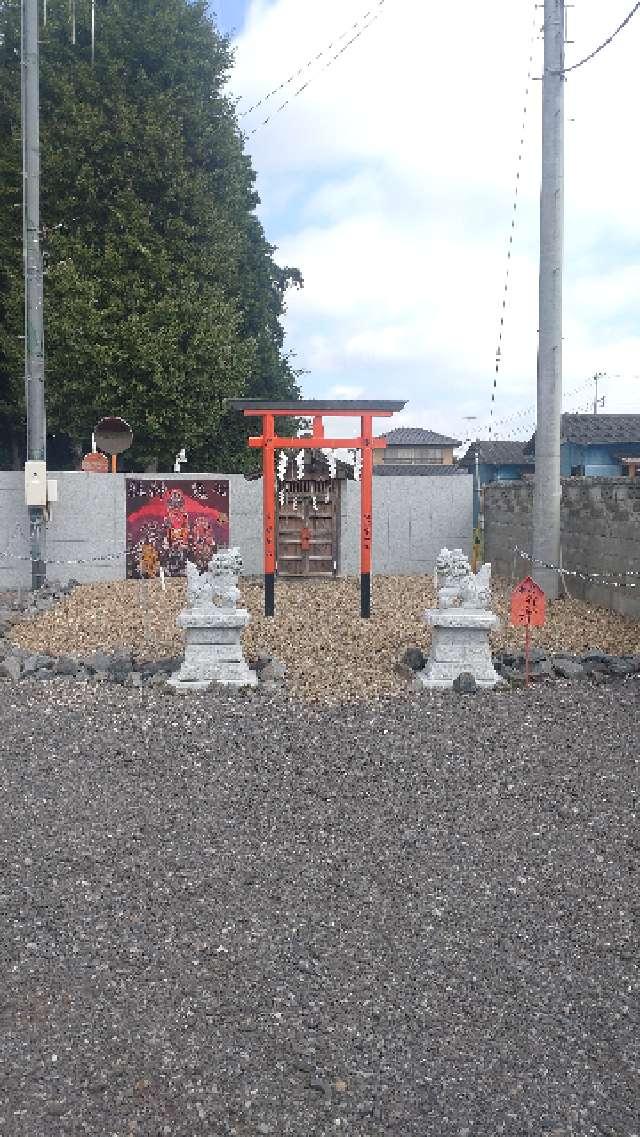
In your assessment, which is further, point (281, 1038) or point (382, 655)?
point (382, 655)

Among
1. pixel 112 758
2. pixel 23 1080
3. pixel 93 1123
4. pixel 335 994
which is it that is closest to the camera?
pixel 93 1123

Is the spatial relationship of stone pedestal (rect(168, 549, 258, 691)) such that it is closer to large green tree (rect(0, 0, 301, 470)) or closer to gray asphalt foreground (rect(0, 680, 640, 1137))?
gray asphalt foreground (rect(0, 680, 640, 1137))

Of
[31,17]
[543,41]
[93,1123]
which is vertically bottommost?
[93,1123]

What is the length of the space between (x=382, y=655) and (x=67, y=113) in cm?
1639

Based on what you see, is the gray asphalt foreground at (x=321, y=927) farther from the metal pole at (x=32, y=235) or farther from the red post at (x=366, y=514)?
the metal pole at (x=32, y=235)

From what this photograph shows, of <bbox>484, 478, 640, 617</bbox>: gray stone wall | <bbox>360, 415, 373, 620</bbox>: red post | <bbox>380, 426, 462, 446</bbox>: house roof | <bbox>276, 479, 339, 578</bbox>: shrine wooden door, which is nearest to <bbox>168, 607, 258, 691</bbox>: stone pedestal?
<bbox>360, 415, 373, 620</bbox>: red post

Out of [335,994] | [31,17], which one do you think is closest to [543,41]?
[31,17]

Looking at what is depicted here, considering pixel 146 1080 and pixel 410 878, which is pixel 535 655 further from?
pixel 146 1080

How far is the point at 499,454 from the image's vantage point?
40969 millimetres

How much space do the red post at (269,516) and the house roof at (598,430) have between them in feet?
77.5

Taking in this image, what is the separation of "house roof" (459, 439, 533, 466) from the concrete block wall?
67.2 ft

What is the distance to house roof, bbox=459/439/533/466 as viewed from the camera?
39625 millimetres

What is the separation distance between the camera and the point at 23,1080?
9.64 ft

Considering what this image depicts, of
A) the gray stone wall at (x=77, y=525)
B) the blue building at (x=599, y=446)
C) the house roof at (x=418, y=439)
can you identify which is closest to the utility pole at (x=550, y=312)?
the gray stone wall at (x=77, y=525)
